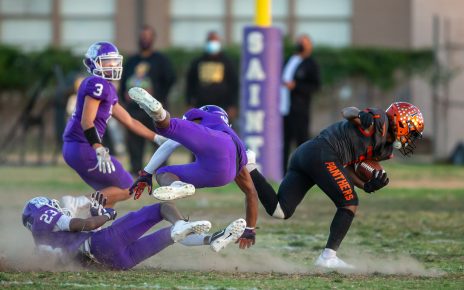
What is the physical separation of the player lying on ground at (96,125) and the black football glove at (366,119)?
1833 millimetres

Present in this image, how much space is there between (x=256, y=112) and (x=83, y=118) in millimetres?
7146

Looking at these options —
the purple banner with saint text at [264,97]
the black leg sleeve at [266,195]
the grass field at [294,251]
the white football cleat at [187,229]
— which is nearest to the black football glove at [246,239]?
the grass field at [294,251]

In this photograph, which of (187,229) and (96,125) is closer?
(187,229)

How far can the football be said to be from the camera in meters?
9.48

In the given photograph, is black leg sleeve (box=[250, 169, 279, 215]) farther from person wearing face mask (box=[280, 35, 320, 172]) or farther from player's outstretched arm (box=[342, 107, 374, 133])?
person wearing face mask (box=[280, 35, 320, 172])

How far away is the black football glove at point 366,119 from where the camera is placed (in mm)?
9039

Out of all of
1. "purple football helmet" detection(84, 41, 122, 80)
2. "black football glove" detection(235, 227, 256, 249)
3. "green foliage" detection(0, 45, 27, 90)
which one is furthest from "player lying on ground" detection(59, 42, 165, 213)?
"green foliage" detection(0, 45, 27, 90)

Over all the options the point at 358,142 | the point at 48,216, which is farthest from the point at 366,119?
the point at 48,216

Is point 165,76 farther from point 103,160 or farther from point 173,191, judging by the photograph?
point 173,191

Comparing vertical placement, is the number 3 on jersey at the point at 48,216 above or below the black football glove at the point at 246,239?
above

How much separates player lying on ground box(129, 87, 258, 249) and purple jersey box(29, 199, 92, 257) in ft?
2.31

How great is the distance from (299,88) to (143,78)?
94.3 inches

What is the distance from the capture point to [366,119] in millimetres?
9039

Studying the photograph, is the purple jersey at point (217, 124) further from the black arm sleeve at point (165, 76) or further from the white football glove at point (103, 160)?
the black arm sleeve at point (165, 76)
